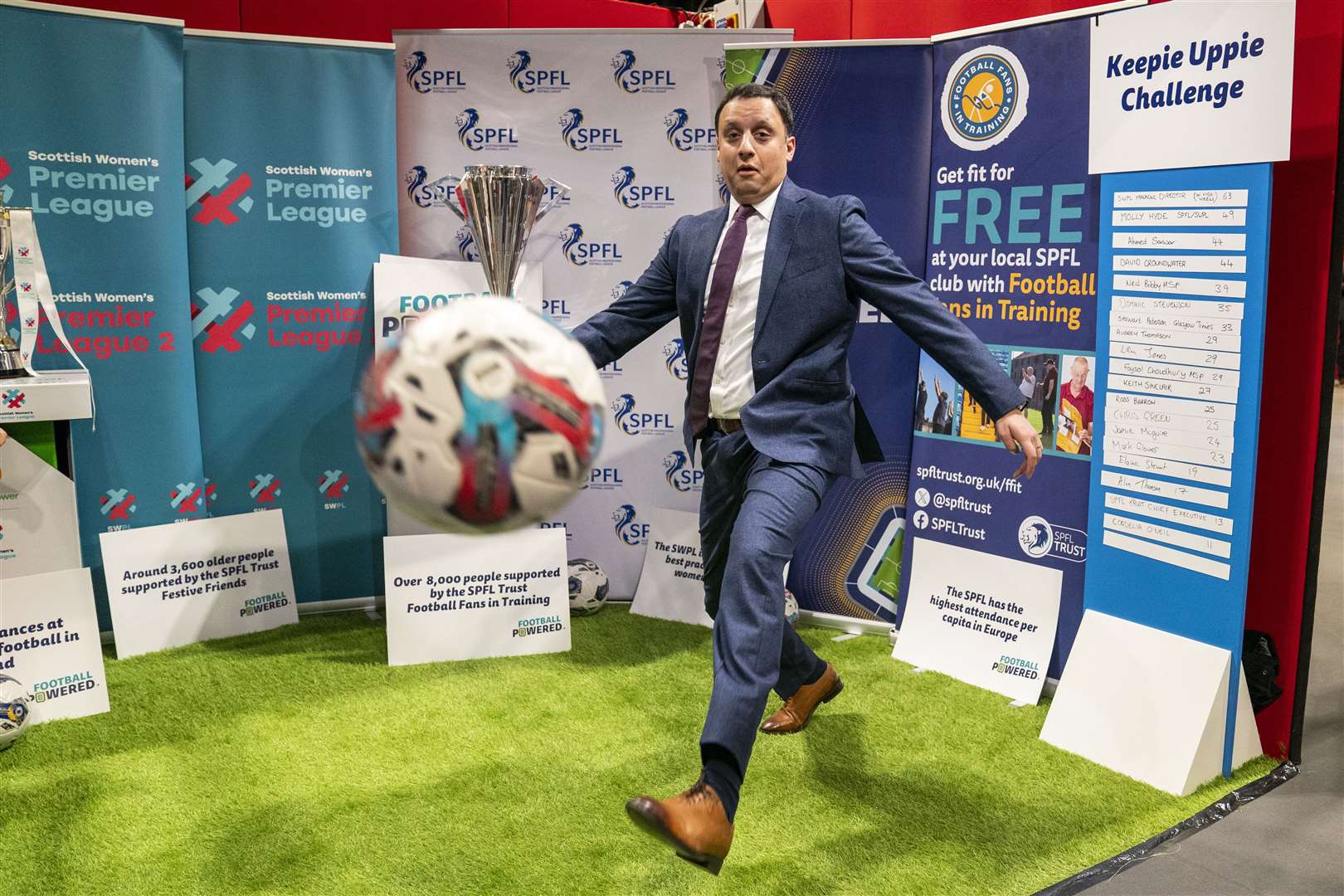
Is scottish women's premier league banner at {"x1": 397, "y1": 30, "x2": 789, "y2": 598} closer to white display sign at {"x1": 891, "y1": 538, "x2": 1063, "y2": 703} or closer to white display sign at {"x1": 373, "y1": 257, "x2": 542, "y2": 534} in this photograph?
white display sign at {"x1": 373, "y1": 257, "x2": 542, "y2": 534}

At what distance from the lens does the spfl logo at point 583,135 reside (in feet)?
13.9

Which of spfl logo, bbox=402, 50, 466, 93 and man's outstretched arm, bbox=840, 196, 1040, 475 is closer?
man's outstretched arm, bbox=840, 196, 1040, 475

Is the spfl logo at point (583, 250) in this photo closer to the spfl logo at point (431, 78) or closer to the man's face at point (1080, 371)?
the spfl logo at point (431, 78)

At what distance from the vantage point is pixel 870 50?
148 inches

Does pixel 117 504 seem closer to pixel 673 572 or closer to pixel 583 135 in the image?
pixel 673 572

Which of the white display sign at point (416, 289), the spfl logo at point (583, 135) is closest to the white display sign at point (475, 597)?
the white display sign at point (416, 289)

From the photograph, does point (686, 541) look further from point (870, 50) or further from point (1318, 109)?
point (1318, 109)

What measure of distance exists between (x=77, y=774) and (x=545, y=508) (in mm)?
2119

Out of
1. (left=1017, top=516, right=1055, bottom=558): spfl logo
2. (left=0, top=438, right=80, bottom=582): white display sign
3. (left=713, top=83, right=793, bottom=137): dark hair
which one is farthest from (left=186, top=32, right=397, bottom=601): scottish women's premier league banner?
(left=1017, top=516, right=1055, bottom=558): spfl logo

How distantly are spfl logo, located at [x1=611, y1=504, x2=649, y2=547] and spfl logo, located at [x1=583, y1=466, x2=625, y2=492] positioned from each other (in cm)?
9

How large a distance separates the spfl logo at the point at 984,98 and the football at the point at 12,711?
131 inches

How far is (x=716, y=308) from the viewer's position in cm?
276

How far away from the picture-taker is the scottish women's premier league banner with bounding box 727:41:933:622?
3775 millimetres

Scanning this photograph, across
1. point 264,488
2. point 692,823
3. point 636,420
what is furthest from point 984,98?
point 264,488
